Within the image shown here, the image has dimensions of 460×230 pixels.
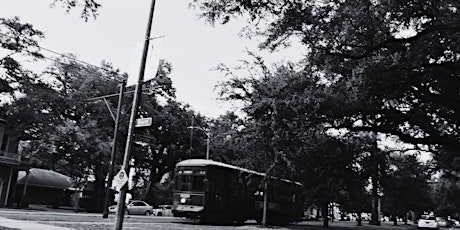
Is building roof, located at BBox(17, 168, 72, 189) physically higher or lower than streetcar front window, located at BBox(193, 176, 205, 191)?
higher

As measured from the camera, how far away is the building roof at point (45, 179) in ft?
151

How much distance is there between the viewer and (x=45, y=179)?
154 ft

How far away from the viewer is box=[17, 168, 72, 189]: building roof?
151ft

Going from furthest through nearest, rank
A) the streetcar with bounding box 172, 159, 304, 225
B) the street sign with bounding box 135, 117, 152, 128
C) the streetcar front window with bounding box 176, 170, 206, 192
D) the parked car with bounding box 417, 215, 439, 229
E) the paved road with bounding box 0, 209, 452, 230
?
the parked car with bounding box 417, 215, 439, 229, the streetcar front window with bounding box 176, 170, 206, 192, the streetcar with bounding box 172, 159, 304, 225, the paved road with bounding box 0, 209, 452, 230, the street sign with bounding box 135, 117, 152, 128

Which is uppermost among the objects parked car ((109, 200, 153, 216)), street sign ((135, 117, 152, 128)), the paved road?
street sign ((135, 117, 152, 128))

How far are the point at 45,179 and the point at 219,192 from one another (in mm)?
29638

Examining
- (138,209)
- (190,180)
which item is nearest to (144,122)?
(190,180)

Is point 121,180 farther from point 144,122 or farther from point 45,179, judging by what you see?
point 45,179

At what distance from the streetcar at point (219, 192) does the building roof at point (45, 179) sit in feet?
88.1

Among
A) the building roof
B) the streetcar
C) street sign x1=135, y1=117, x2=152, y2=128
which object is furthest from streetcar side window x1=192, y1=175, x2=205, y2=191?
the building roof

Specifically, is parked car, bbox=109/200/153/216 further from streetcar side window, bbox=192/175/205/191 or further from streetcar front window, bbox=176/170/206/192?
streetcar side window, bbox=192/175/205/191

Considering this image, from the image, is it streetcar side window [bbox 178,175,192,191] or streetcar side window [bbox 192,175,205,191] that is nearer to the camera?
streetcar side window [bbox 192,175,205,191]

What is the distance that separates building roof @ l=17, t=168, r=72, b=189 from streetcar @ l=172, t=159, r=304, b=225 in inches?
1057

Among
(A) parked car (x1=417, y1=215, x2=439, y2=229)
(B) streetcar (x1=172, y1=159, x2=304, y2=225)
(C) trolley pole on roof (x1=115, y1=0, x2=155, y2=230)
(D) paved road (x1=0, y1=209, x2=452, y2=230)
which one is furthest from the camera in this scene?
(A) parked car (x1=417, y1=215, x2=439, y2=229)
